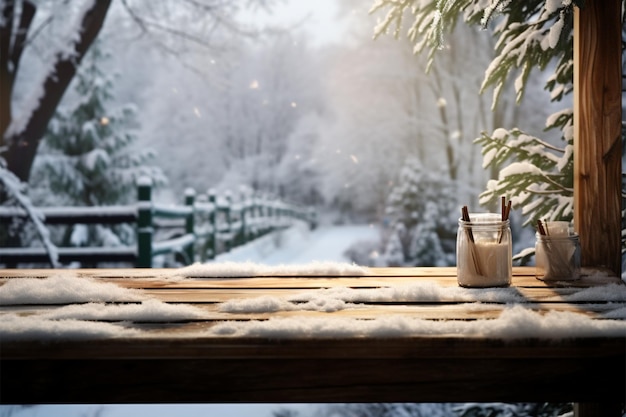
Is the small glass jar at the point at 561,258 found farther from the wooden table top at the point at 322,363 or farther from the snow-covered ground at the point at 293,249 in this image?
the snow-covered ground at the point at 293,249

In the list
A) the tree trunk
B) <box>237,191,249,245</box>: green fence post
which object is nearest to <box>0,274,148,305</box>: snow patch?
the tree trunk

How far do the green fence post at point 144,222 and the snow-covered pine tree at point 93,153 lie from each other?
5.03 m

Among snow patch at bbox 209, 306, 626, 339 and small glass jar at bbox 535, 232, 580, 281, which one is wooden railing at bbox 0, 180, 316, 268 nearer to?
small glass jar at bbox 535, 232, 580, 281

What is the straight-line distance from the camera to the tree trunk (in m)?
7.16

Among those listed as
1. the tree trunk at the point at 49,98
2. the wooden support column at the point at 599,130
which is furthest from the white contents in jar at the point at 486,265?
the tree trunk at the point at 49,98

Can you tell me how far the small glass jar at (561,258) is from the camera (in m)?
2.05

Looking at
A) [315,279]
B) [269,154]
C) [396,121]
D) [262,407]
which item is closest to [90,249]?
[262,407]

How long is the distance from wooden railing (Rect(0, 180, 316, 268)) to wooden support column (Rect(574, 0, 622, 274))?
4.43m

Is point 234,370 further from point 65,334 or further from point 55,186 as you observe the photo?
point 55,186

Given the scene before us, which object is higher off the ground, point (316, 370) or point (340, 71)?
point (340, 71)

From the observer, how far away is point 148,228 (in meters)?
6.02

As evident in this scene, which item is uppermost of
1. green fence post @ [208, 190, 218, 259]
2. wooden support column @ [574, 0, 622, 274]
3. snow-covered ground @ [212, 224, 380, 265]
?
wooden support column @ [574, 0, 622, 274]

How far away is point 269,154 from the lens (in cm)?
2525

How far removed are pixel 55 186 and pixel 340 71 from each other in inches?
240
